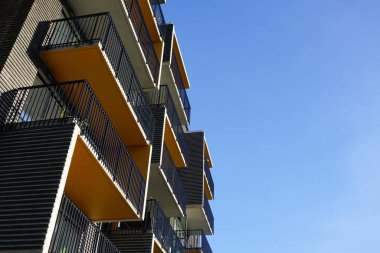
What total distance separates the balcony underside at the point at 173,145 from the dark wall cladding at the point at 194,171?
224cm

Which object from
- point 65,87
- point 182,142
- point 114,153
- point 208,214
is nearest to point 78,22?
point 65,87

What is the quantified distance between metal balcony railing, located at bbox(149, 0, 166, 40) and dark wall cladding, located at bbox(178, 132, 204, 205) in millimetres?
7862

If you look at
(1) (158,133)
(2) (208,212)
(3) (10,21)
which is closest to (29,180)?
(3) (10,21)

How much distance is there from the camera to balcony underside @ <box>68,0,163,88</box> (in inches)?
568

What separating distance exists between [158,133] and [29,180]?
970 cm

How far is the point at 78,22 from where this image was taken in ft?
47.0

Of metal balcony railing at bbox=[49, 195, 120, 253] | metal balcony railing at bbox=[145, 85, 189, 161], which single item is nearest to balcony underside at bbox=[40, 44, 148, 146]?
metal balcony railing at bbox=[49, 195, 120, 253]

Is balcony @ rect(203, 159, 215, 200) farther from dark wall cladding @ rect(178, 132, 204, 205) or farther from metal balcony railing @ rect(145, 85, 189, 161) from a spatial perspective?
metal balcony railing @ rect(145, 85, 189, 161)

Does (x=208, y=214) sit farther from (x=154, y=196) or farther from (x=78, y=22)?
(x=78, y=22)

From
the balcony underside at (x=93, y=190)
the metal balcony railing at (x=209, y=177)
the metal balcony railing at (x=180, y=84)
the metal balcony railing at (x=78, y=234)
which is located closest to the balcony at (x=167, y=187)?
the balcony underside at (x=93, y=190)

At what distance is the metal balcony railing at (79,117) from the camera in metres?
10.3

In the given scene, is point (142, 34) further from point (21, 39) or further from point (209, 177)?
point (209, 177)

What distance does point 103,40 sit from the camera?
13172 mm

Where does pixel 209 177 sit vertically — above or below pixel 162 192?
above
